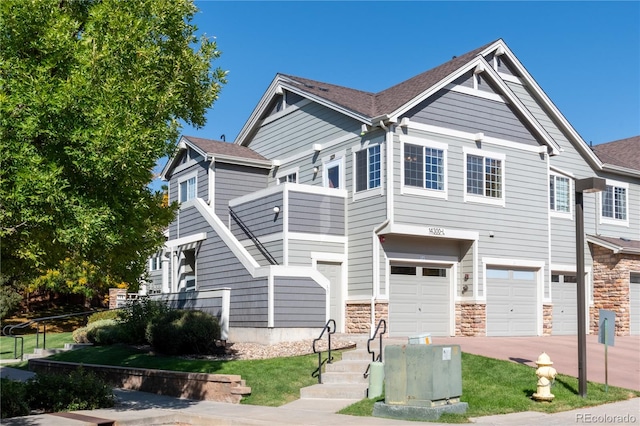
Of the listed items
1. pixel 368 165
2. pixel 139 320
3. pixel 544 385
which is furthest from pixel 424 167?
pixel 544 385

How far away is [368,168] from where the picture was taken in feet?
73.6

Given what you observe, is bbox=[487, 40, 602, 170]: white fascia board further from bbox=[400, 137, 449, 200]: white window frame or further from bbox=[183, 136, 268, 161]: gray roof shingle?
bbox=[183, 136, 268, 161]: gray roof shingle

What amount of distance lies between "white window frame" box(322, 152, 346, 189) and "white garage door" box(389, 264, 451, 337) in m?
3.24

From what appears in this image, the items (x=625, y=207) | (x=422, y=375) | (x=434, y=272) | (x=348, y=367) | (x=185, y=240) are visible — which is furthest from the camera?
(x=625, y=207)

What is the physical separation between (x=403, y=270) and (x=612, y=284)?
9.51m

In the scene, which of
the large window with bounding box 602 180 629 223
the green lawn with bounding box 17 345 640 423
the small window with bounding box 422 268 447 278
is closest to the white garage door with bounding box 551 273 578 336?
the large window with bounding box 602 180 629 223

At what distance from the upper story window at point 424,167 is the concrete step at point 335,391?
8.12 metres

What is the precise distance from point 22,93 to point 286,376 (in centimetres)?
808

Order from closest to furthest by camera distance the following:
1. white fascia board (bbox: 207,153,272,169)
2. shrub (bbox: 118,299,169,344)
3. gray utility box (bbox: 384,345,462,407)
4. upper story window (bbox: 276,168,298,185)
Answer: gray utility box (bbox: 384,345,462,407) → shrub (bbox: 118,299,169,344) → upper story window (bbox: 276,168,298,185) → white fascia board (bbox: 207,153,272,169)

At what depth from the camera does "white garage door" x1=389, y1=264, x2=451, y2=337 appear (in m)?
22.2

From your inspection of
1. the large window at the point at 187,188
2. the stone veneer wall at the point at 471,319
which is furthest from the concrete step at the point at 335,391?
the large window at the point at 187,188

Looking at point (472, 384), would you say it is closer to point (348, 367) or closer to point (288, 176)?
point (348, 367)

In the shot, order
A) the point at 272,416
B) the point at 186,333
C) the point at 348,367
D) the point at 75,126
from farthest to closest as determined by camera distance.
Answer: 1. the point at 186,333
2. the point at 348,367
3. the point at 272,416
4. the point at 75,126

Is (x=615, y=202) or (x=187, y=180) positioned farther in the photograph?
(x=615, y=202)
